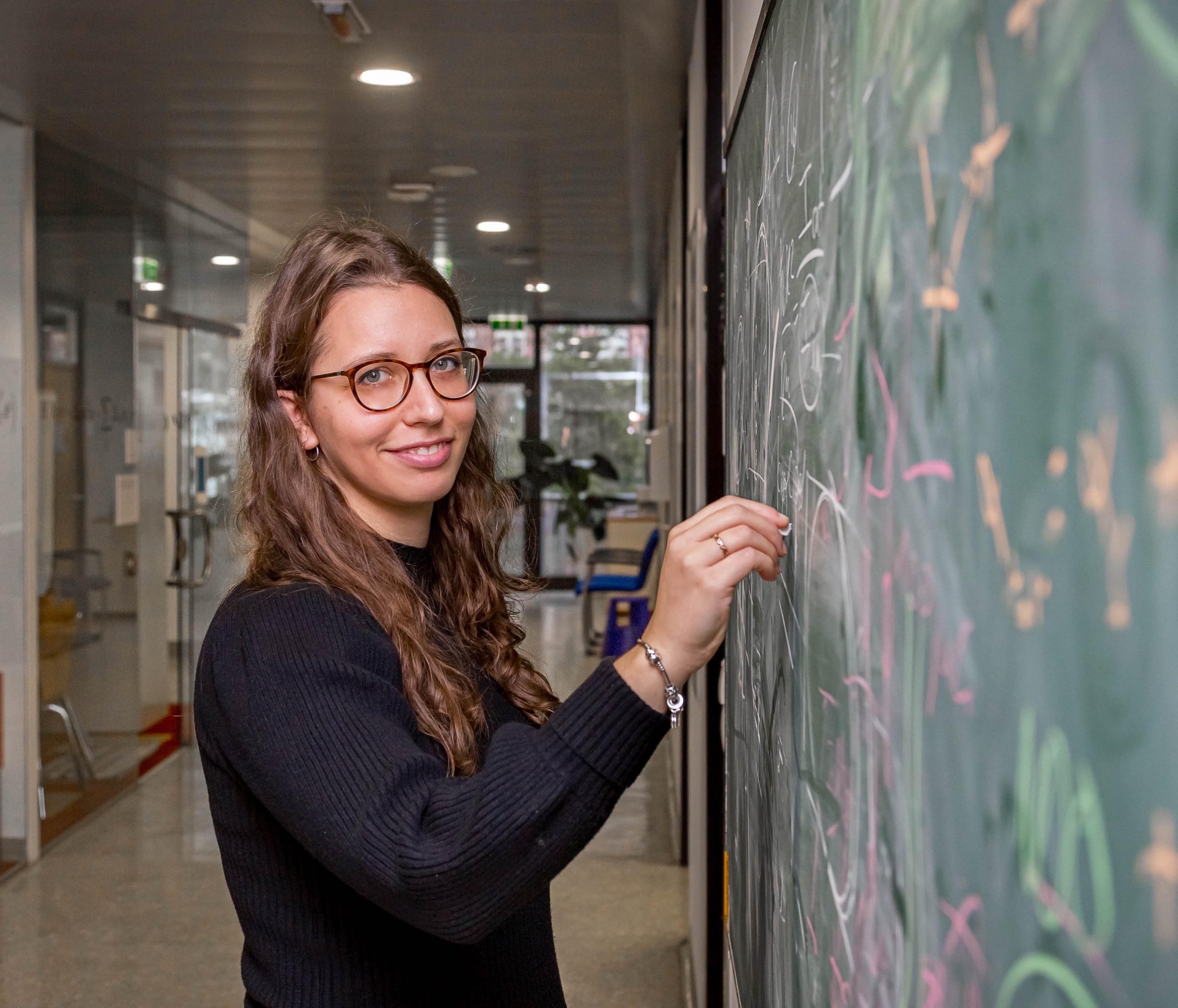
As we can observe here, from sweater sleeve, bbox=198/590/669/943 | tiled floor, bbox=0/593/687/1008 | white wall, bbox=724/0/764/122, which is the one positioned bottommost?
tiled floor, bbox=0/593/687/1008

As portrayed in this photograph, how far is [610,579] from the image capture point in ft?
31.4

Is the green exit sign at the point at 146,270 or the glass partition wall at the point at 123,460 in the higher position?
the green exit sign at the point at 146,270

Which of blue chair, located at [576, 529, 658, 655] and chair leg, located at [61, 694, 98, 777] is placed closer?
chair leg, located at [61, 694, 98, 777]

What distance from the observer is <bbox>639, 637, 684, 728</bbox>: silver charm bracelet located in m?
0.98

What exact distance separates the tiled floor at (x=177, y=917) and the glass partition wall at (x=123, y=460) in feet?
1.15

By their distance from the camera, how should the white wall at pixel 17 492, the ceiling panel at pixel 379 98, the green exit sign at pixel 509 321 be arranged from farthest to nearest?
the green exit sign at pixel 509 321 → the white wall at pixel 17 492 → the ceiling panel at pixel 379 98

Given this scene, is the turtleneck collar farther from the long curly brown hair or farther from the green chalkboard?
the green chalkboard

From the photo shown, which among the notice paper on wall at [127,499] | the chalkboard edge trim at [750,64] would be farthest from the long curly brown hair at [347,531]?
the notice paper on wall at [127,499]

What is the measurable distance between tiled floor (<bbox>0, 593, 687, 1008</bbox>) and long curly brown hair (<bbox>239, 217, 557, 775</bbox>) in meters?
2.40

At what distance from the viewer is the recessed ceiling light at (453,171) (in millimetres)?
5699

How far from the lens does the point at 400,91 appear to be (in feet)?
14.4

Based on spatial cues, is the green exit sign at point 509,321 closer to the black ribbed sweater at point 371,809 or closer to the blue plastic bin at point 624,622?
the blue plastic bin at point 624,622

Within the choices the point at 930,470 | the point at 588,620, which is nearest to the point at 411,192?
the point at 588,620

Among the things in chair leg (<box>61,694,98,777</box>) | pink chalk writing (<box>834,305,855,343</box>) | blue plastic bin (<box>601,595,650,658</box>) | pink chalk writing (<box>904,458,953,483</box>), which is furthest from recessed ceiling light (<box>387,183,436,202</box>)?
pink chalk writing (<box>904,458,953,483</box>)
